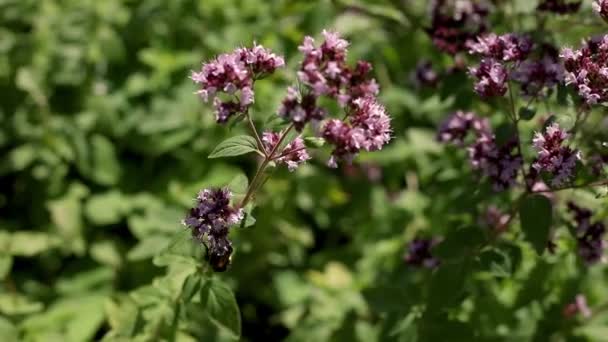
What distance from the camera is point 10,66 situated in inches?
195

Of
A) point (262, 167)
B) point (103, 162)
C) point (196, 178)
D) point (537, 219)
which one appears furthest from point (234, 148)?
point (103, 162)

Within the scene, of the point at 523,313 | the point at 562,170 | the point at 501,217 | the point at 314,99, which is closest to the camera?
the point at 314,99

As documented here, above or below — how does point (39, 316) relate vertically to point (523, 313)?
above

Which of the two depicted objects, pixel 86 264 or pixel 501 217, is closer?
pixel 501 217

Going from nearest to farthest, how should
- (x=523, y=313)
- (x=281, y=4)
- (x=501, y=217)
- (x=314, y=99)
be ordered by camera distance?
(x=314, y=99) < (x=501, y=217) < (x=523, y=313) < (x=281, y=4)

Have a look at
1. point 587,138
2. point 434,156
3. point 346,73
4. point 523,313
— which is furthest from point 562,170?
point 434,156

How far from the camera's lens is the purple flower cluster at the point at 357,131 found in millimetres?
2320

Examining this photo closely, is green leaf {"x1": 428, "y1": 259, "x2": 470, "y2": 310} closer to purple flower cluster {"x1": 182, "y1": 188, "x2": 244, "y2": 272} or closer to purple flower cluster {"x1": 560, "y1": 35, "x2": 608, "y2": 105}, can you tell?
purple flower cluster {"x1": 560, "y1": 35, "x2": 608, "y2": 105}

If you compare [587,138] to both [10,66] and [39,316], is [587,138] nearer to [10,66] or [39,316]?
[39,316]

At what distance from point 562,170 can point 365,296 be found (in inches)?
58.1

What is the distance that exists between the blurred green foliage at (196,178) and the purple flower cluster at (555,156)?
1102 millimetres

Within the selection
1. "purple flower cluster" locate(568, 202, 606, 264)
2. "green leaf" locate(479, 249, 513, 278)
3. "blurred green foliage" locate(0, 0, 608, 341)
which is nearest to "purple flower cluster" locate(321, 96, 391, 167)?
"green leaf" locate(479, 249, 513, 278)

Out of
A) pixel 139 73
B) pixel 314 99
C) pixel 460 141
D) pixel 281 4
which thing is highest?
pixel 281 4

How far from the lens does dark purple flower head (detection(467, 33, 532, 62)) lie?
273 cm
